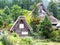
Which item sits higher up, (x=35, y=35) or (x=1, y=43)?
(x=1, y=43)

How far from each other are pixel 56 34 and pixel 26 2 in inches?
1162

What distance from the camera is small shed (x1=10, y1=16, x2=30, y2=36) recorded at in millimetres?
25094

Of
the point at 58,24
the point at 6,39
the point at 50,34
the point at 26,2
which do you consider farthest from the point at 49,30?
the point at 26,2

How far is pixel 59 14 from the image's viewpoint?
42438 millimetres

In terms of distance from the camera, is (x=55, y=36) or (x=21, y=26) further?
(x=21, y=26)

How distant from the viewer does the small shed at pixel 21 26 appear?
2509 centimetres

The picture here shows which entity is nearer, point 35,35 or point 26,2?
point 35,35

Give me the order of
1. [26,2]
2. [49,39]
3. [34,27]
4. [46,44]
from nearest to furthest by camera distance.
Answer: [46,44] → [49,39] → [34,27] → [26,2]

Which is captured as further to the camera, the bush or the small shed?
the small shed

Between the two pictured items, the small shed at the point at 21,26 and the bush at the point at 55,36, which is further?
the small shed at the point at 21,26

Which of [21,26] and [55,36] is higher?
[21,26]

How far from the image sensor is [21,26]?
2553 cm

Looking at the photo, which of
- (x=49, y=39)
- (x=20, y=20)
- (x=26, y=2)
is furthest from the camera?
(x=26, y=2)

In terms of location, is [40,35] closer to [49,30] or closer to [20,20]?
[49,30]
